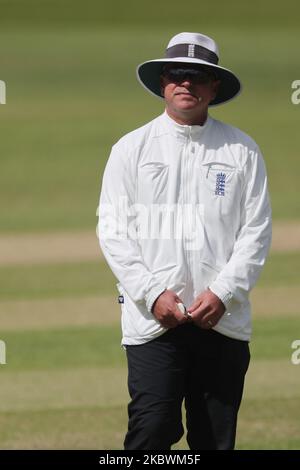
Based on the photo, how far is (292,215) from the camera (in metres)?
18.1

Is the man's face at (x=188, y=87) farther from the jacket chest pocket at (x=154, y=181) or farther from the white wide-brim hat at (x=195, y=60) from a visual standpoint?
the jacket chest pocket at (x=154, y=181)

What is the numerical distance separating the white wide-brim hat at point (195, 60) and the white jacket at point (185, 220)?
0.92 feet

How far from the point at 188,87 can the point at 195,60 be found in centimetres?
12

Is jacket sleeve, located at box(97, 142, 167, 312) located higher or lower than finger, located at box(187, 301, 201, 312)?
higher

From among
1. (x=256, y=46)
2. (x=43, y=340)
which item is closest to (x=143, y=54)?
(x=256, y=46)

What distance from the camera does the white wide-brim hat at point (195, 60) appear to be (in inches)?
205

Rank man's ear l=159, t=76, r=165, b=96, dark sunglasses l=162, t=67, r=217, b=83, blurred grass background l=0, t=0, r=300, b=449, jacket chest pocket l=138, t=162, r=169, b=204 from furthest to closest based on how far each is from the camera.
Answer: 1. blurred grass background l=0, t=0, r=300, b=449
2. man's ear l=159, t=76, r=165, b=96
3. dark sunglasses l=162, t=67, r=217, b=83
4. jacket chest pocket l=138, t=162, r=169, b=204

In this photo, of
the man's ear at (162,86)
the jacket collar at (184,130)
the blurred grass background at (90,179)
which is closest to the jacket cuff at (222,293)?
the jacket collar at (184,130)

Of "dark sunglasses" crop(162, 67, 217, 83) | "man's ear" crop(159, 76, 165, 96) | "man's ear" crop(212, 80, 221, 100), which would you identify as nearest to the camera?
"dark sunglasses" crop(162, 67, 217, 83)

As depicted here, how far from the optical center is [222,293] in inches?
197

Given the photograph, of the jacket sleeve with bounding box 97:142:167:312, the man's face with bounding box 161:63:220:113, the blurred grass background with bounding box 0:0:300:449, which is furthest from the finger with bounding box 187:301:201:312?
the blurred grass background with bounding box 0:0:300:449

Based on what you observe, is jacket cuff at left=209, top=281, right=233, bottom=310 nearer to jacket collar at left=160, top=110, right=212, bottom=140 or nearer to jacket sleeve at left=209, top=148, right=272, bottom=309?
jacket sleeve at left=209, top=148, right=272, bottom=309

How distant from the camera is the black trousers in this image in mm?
5027

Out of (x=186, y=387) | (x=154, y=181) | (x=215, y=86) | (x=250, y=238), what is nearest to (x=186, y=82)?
(x=215, y=86)
